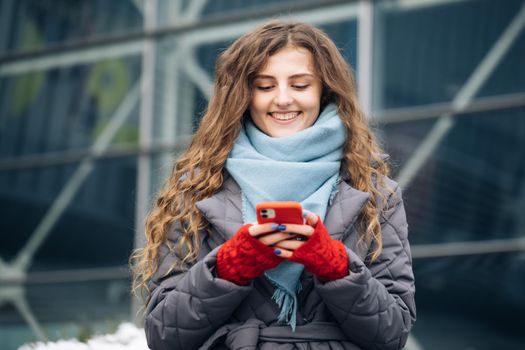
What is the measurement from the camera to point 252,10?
866 centimetres

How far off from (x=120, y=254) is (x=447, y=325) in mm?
3165

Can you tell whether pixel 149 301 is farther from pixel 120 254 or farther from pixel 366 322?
pixel 120 254

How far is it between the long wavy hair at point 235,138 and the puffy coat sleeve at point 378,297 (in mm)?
114

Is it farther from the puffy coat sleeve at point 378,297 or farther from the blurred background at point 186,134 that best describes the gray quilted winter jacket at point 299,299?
the blurred background at point 186,134

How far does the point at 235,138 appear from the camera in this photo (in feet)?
9.07

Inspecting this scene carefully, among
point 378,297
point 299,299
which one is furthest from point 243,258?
point 378,297

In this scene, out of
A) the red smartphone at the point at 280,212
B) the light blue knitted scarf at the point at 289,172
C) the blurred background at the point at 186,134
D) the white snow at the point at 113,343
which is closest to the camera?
the red smartphone at the point at 280,212

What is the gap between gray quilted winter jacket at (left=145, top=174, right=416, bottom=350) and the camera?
2455mm

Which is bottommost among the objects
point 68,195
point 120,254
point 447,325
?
point 447,325

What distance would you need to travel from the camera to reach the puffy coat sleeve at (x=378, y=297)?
242 centimetres

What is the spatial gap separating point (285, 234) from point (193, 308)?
33 centimetres

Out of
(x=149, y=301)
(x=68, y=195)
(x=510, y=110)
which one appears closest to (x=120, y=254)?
(x=68, y=195)

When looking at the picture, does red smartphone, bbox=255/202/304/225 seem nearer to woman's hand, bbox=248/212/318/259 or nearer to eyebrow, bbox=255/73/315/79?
woman's hand, bbox=248/212/318/259

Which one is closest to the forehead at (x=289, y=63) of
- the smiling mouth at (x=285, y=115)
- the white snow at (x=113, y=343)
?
the smiling mouth at (x=285, y=115)
